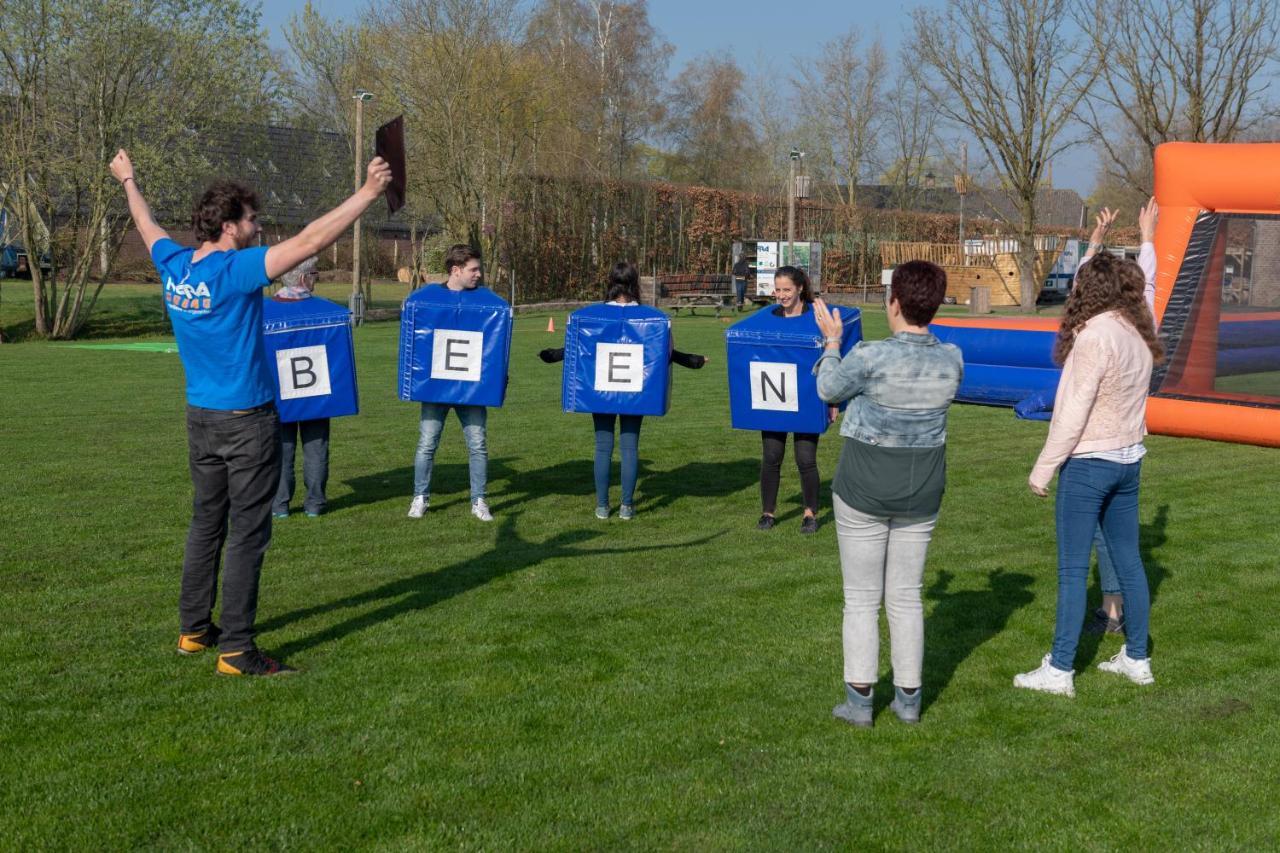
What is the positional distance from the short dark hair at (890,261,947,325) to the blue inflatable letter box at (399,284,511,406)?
14.0 ft

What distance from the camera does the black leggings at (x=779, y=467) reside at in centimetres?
827

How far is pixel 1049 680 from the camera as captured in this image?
5.15 metres

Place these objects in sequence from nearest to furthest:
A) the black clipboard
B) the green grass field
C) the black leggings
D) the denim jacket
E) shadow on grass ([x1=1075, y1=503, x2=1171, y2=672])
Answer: the green grass field → the denim jacket → the black clipboard → shadow on grass ([x1=1075, y1=503, x2=1171, y2=672]) → the black leggings

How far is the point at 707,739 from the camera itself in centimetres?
459

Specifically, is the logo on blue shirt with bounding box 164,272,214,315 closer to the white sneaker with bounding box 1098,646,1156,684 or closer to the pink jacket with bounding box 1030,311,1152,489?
the pink jacket with bounding box 1030,311,1152,489

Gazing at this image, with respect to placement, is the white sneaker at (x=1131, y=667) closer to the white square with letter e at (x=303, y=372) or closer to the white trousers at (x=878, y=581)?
the white trousers at (x=878, y=581)

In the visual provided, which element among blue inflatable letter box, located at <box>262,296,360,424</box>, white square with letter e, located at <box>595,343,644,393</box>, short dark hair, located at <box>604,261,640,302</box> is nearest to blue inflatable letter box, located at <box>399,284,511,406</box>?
blue inflatable letter box, located at <box>262,296,360,424</box>

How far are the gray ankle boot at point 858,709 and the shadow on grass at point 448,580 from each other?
245 cm

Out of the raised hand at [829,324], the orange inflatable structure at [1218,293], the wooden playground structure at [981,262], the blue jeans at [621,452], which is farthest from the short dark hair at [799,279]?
the wooden playground structure at [981,262]

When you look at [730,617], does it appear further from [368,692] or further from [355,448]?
[355,448]

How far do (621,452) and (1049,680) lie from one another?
4.00m

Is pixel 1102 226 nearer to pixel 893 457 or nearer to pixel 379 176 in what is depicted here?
pixel 893 457

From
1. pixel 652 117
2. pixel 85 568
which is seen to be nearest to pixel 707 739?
pixel 85 568

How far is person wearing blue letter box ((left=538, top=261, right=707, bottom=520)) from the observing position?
27.6 ft
